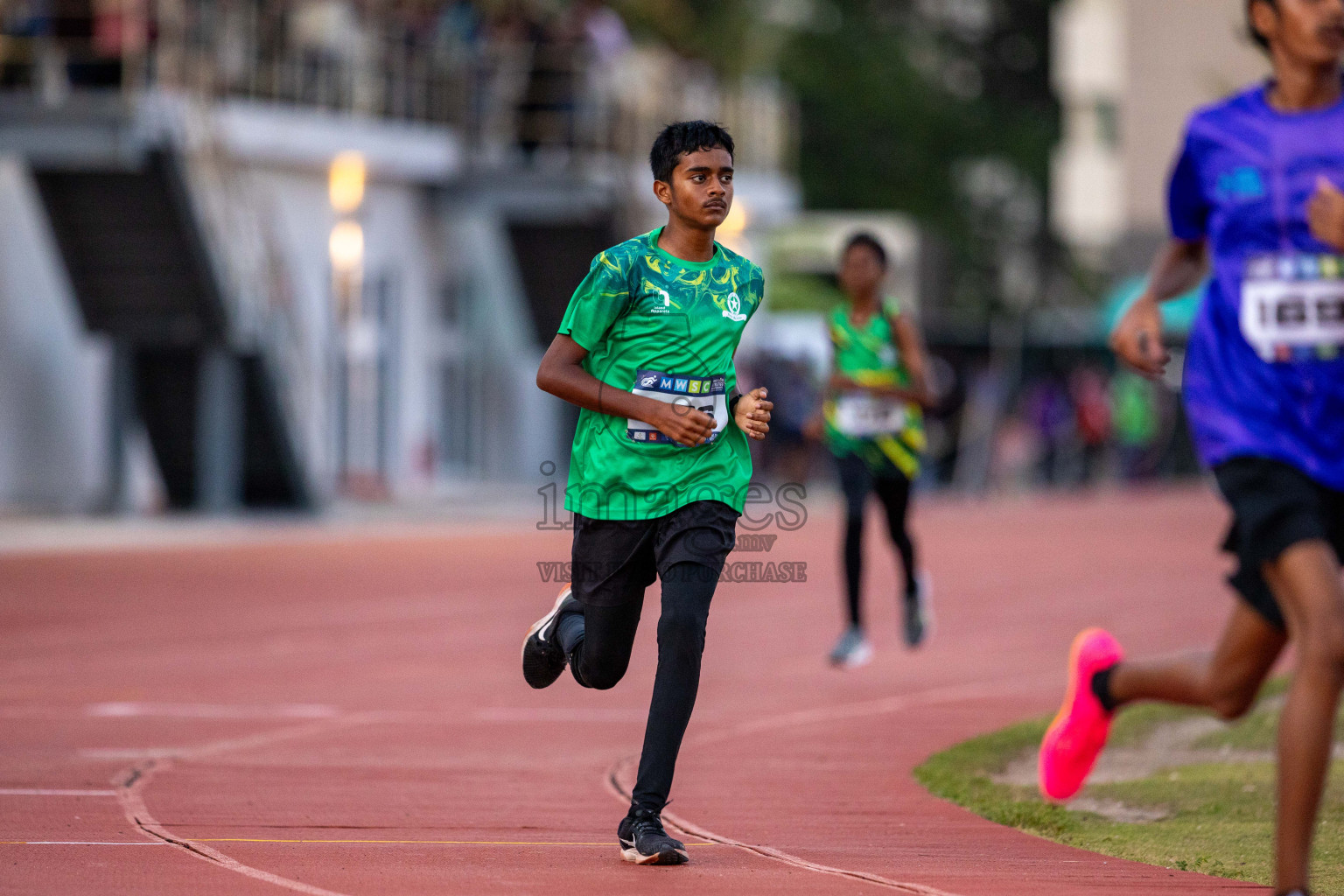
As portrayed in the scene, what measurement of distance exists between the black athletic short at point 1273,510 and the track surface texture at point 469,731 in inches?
44.3

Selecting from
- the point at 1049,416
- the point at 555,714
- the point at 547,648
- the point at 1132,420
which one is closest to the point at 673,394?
the point at 547,648

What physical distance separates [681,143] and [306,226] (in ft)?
80.3

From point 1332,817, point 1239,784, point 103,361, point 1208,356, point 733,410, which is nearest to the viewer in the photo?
point 1208,356

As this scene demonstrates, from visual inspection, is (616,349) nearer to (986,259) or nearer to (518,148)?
(518,148)

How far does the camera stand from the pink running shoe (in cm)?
604

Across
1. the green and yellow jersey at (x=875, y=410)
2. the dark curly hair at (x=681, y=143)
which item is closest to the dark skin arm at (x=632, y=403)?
the dark curly hair at (x=681, y=143)

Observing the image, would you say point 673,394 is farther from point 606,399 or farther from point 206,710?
point 206,710

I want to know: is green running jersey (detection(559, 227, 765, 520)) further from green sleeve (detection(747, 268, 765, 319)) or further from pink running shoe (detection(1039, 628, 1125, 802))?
pink running shoe (detection(1039, 628, 1125, 802))

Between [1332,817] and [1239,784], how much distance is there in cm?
73

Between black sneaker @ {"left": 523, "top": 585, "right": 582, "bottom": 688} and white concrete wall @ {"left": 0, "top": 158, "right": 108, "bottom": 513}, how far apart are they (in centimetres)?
2000

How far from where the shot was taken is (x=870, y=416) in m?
11.6

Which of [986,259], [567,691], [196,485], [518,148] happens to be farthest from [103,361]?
[986,259]

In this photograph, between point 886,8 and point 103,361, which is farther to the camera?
point 886,8

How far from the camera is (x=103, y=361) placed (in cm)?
2720
